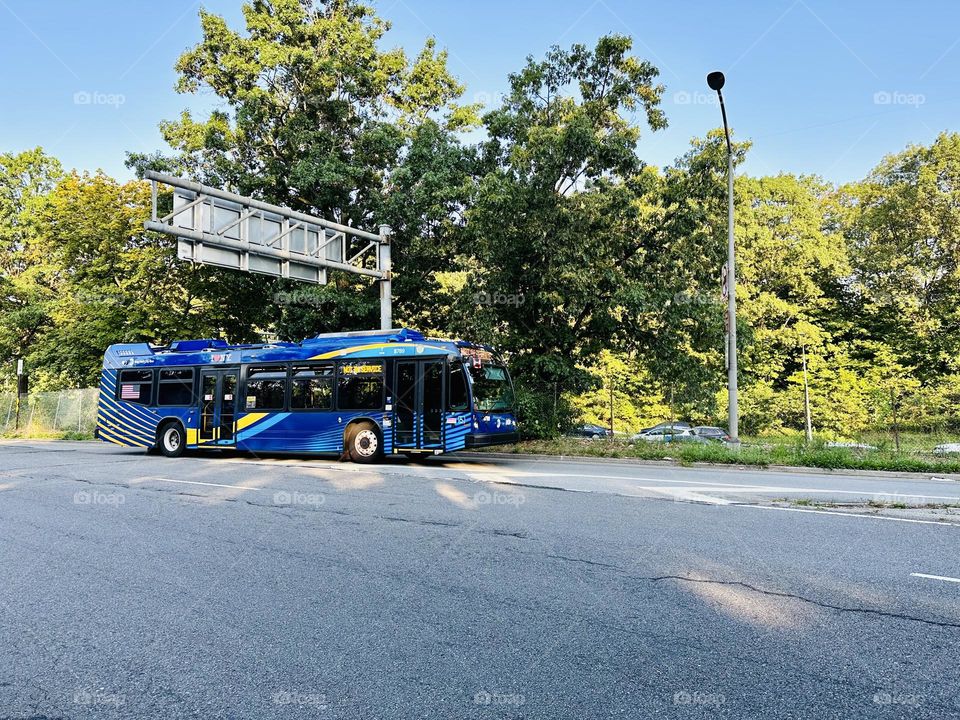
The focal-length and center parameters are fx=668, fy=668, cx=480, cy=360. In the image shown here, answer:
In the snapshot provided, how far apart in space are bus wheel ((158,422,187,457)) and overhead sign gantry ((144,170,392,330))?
585 centimetres

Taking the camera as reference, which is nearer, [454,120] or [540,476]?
[540,476]

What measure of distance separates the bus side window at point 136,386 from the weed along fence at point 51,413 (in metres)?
11.7

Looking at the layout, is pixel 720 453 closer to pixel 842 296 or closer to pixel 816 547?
pixel 816 547

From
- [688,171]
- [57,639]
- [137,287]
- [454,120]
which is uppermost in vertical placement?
[454,120]

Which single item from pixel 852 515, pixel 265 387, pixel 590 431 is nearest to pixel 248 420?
pixel 265 387

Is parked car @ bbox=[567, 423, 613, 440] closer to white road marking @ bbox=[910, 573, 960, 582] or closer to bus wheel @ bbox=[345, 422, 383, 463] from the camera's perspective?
bus wheel @ bbox=[345, 422, 383, 463]

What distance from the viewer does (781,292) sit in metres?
42.1

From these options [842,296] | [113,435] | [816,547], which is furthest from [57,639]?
[842,296]

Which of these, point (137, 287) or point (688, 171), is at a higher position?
point (688, 171)

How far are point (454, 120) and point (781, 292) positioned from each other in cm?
2537

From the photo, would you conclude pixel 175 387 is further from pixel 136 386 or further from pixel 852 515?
pixel 852 515

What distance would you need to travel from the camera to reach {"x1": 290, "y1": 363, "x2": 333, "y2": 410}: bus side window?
17.5 m

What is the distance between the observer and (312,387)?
17688mm

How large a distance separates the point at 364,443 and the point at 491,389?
348 centimetres
